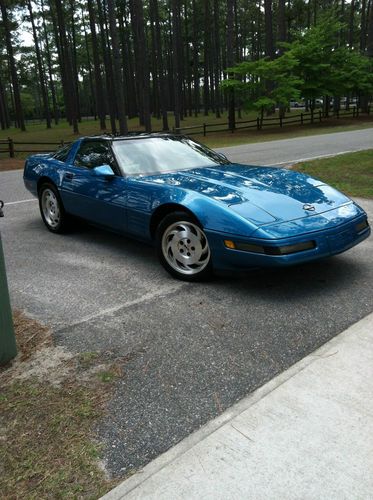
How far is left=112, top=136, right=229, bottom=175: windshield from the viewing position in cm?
488

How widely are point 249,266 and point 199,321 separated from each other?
2.07 ft

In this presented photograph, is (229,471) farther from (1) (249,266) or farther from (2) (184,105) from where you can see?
A: (2) (184,105)

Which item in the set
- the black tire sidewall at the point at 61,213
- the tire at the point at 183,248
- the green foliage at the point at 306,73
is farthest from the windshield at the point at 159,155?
the green foliage at the point at 306,73

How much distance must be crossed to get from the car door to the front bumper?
1278 millimetres

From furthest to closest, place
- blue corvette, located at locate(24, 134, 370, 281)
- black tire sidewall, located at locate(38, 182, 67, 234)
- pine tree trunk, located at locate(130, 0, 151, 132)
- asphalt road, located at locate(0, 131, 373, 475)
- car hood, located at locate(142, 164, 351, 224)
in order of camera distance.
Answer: pine tree trunk, located at locate(130, 0, 151, 132) < black tire sidewall, located at locate(38, 182, 67, 234) < car hood, located at locate(142, 164, 351, 224) < blue corvette, located at locate(24, 134, 370, 281) < asphalt road, located at locate(0, 131, 373, 475)

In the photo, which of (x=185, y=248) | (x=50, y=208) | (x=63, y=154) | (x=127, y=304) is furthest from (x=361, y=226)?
(x=50, y=208)

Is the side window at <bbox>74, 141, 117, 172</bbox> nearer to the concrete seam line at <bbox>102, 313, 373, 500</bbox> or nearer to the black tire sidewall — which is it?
the black tire sidewall

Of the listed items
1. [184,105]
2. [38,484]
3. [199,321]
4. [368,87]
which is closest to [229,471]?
[38,484]

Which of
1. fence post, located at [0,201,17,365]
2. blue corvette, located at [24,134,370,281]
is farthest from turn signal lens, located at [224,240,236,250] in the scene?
fence post, located at [0,201,17,365]

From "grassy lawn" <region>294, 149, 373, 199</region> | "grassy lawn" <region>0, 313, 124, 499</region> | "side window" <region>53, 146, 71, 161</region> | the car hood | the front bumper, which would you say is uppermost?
"side window" <region>53, 146, 71, 161</region>

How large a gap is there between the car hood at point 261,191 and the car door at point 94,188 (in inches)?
15.8

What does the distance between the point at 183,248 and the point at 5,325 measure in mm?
1772

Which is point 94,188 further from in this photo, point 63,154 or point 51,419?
point 51,419

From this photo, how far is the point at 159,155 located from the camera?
5.06m
